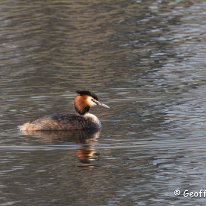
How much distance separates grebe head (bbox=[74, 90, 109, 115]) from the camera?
1762cm

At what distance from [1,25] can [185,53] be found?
22.1 ft

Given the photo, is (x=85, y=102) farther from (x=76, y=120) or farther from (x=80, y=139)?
(x=80, y=139)

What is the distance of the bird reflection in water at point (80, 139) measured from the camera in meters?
15.4

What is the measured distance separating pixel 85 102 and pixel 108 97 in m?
1.47

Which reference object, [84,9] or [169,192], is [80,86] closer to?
[169,192]

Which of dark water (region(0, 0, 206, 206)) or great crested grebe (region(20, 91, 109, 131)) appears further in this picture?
great crested grebe (region(20, 91, 109, 131))

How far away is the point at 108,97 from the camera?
19172 mm

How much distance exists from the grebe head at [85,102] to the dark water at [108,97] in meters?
0.43

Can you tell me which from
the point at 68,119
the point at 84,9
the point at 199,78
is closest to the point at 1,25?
the point at 84,9

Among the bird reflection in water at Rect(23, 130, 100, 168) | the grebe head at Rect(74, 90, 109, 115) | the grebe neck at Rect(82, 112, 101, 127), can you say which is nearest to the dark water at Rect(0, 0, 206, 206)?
the bird reflection in water at Rect(23, 130, 100, 168)

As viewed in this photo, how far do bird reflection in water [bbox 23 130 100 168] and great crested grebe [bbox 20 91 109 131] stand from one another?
0.28 feet

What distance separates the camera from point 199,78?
20422mm

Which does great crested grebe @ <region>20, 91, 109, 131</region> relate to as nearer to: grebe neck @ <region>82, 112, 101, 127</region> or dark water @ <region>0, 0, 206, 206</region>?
grebe neck @ <region>82, 112, 101, 127</region>

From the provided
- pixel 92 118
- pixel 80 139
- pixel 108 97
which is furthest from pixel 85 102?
pixel 108 97
